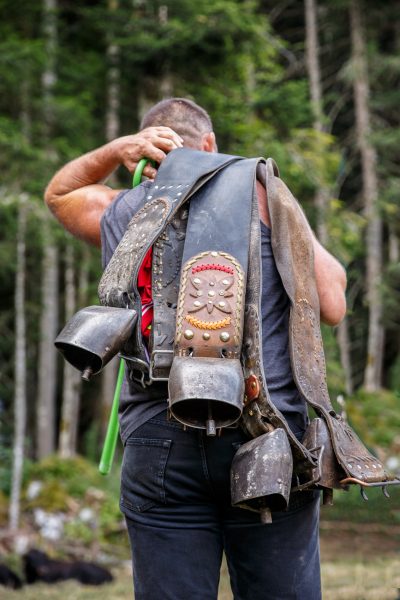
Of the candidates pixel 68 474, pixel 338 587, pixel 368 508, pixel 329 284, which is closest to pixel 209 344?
pixel 329 284

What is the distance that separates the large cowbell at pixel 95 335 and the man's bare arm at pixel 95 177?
547mm

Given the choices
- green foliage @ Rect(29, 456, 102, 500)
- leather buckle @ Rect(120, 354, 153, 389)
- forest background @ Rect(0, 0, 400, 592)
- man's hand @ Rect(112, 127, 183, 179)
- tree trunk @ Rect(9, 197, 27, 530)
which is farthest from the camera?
green foliage @ Rect(29, 456, 102, 500)

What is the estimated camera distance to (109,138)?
47.2ft

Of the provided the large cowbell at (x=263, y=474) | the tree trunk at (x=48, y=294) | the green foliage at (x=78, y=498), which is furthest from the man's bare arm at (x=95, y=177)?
the tree trunk at (x=48, y=294)

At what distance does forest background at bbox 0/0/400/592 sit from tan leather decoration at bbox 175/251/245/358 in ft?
17.0

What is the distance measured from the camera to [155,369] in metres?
2.07

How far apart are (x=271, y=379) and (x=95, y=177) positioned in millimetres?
956

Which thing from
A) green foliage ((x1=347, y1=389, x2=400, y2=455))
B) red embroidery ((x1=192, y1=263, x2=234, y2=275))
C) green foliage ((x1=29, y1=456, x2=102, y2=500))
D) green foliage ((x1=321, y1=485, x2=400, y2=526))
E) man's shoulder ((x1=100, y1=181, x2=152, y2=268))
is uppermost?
man's shoulder ((x1=100, y1=181, x2=152, y2=268))

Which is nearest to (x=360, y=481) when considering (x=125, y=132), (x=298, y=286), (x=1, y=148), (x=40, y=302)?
(x=298, y=286)

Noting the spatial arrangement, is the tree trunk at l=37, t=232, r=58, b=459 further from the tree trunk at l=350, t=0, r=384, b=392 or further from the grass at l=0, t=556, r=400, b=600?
the tree trunk at l=350, t=0, r=384, b=392

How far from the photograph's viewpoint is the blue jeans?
6.86 ft

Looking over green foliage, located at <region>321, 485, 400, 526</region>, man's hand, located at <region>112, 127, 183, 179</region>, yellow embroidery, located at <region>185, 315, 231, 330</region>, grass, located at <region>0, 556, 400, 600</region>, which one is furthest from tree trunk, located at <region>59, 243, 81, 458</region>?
yellow embroidery, located at <region>185, 315, 231, 330</region>

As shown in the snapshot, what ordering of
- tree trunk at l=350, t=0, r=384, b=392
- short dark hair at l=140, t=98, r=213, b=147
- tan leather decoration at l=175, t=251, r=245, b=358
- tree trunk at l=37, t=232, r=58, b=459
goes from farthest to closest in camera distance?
tree trunk at l=350, t=0, r=384, b=392 → tree trunk at l=37, t=232, r=58, b=459 → short dark hair at l=140, t=98, r=213, b=147 → tan leather decoration at l=175, t=251, r=245, b=358

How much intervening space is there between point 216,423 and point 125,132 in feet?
46.5
